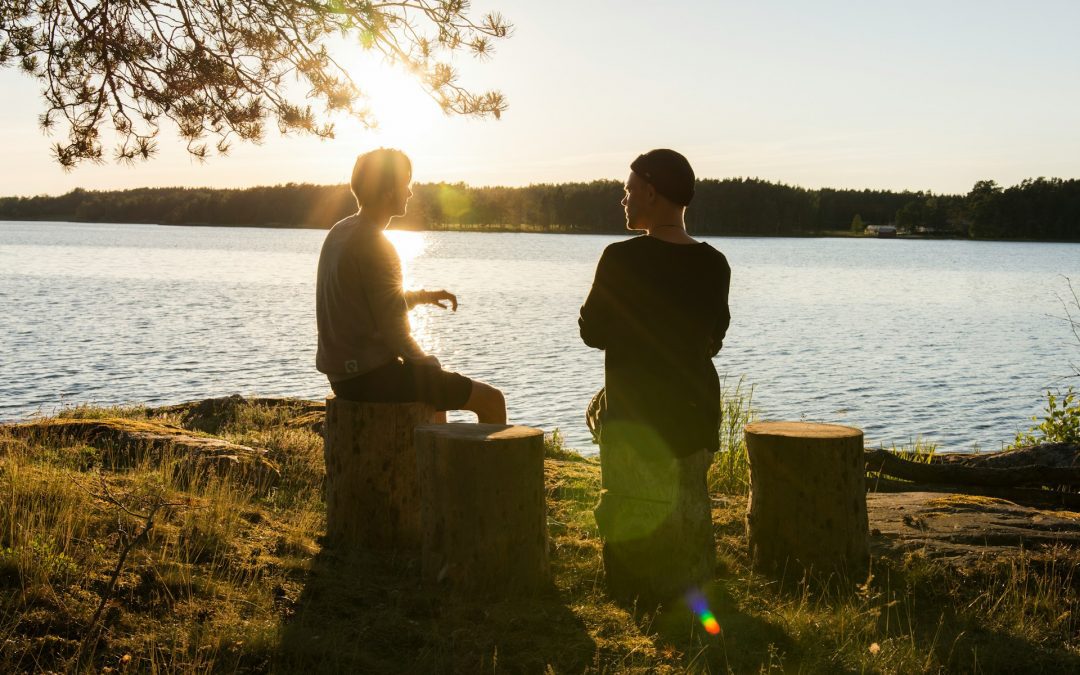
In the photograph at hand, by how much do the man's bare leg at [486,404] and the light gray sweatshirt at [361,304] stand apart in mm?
415

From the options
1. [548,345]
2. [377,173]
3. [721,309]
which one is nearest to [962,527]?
[721,309]

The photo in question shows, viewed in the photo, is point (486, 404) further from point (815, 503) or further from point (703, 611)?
point (815, 503)

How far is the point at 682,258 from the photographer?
427 centimetres

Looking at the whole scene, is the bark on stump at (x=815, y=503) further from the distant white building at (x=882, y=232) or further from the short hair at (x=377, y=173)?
the distant white building at (x=882, y=232)

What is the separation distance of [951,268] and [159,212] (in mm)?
119188

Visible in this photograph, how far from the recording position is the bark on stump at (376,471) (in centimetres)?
479

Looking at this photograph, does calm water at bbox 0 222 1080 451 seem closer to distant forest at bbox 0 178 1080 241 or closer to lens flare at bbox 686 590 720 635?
lens flare at bbox 686 590 720 635

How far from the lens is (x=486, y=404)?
499cm

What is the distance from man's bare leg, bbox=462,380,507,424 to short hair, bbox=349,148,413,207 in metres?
1.19

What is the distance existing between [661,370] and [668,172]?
0.97 metres

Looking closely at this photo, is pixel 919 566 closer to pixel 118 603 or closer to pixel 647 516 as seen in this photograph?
pixel 647 516

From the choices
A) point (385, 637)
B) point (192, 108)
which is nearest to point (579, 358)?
point (192, 108)

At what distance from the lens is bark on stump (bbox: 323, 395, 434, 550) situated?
4.79m

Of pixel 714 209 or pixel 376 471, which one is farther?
pixel 714 209
